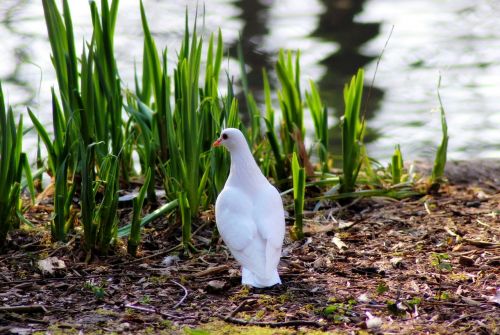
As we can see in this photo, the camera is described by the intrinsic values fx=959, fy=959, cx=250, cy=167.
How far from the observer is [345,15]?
9266mm

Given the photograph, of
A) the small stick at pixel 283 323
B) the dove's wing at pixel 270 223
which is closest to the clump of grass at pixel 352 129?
the dove's wing at pixel 270 223

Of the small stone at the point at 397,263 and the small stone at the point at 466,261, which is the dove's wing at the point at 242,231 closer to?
the small stone at the point at 397,263

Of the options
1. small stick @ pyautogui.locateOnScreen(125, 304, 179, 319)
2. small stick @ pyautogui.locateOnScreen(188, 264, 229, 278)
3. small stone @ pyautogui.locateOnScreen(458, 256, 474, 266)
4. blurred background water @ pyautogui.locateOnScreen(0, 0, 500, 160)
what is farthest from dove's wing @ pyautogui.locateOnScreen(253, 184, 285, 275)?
blurred background water @ pyautogui.locateOnScreen(0, 0, 500, 160)

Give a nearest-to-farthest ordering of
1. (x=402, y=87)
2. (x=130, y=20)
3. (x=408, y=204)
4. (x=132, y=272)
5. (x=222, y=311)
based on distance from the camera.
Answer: (x=222, y=311) → (x=132, y=272) → (x=408, y=204) → (x=402, y=87) → (x=130, y=20)

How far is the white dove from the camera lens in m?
3.49

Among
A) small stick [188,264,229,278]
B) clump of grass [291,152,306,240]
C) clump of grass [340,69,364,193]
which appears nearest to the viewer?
small stick [188,264,229,278]

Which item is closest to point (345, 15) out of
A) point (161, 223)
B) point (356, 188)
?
point (356, 188)

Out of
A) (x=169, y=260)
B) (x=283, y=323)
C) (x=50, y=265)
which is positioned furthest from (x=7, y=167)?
(x=283, y=323)

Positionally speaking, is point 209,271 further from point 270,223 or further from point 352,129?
point 352,129

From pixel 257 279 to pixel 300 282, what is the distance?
0.67 ft

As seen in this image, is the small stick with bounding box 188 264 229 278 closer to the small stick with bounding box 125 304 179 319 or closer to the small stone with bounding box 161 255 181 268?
the small stone with bounding box 161 255 181 268

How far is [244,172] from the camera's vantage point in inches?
147

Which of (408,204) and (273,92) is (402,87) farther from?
(408,204)

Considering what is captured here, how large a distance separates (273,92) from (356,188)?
2.90 m
